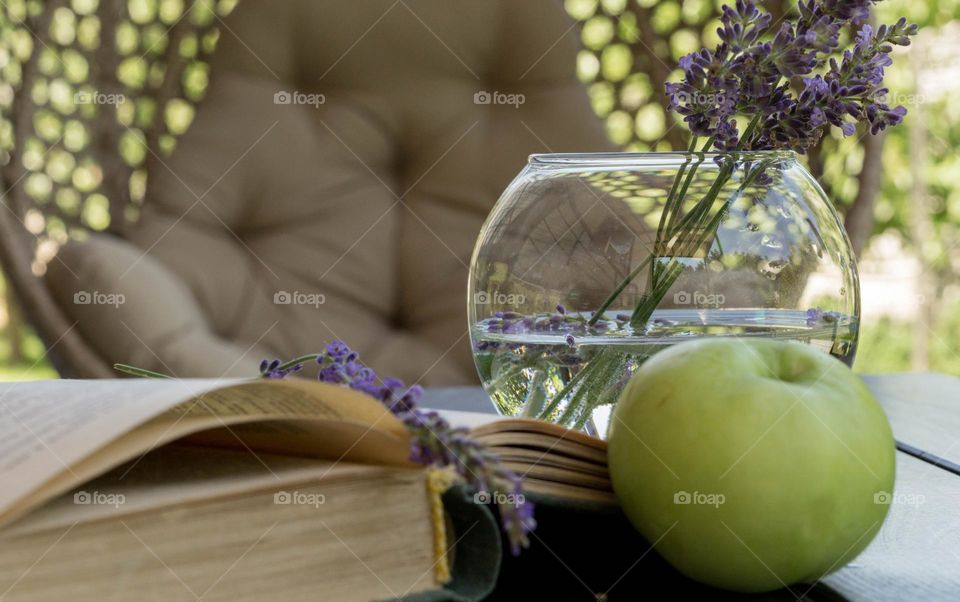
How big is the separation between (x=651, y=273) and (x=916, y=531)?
17 cm

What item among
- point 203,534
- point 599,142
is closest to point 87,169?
point 599,142

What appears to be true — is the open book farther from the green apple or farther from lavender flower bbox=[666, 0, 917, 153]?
lavender flower bbox=[666, 0, 917, 153]

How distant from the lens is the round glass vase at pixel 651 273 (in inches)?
19.0

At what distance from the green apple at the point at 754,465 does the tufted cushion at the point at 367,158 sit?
41.3 inches

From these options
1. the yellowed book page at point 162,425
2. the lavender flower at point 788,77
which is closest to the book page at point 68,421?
the yellowed book page at point 162,425

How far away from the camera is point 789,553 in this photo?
0.35 metres

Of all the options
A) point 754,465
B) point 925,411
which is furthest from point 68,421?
point 925,411

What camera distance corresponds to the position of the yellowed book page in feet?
0.97

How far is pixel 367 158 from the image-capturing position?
149 cm

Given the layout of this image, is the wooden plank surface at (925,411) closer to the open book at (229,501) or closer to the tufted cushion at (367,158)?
the open book at (229,501)

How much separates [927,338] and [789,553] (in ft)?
8.12

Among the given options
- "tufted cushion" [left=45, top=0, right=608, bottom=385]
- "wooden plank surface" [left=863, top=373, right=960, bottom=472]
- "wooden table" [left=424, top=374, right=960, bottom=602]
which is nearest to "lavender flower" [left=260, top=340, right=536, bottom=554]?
"wooden table" [left=424, top=374, right=960, bottom=602]

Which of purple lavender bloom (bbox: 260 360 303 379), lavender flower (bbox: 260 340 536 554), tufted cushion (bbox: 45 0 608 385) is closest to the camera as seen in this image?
lavender flower (bbox: 260 340 536 554)

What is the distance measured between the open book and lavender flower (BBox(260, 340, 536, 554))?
0.04ft
